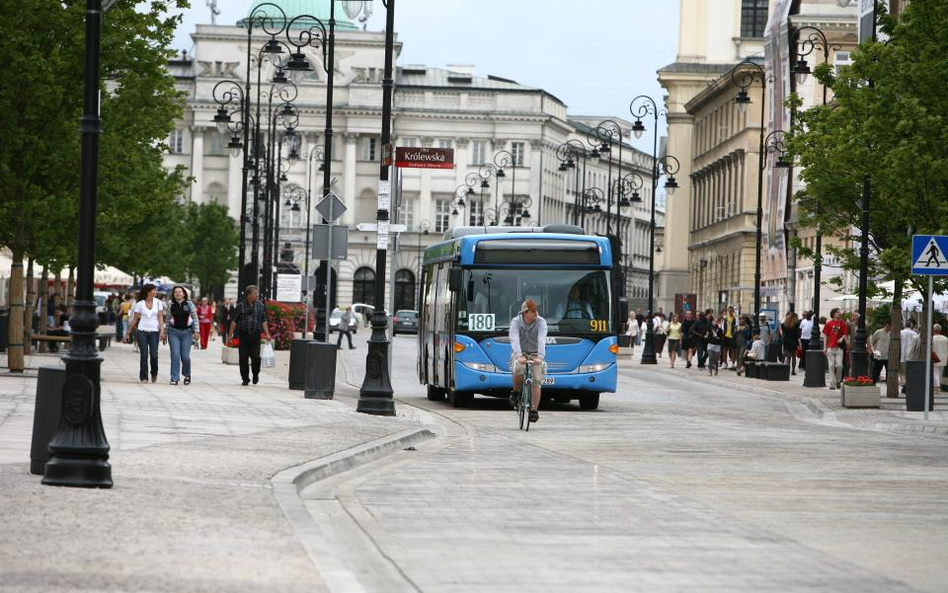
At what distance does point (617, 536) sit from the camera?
1241 centimetres

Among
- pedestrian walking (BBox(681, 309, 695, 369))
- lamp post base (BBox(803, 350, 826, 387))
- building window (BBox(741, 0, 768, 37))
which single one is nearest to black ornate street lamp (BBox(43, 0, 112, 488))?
lamp post base (BBox(803, 350, 826, 387))

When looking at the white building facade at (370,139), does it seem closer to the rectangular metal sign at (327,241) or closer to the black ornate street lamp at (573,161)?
the black ornate street lamp at (573,161)

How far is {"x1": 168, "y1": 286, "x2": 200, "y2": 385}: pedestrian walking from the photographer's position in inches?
1244

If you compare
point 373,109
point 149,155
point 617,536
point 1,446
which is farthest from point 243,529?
point 373,109

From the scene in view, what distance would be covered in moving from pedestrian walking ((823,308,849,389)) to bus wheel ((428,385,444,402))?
11.5m

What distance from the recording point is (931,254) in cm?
2930

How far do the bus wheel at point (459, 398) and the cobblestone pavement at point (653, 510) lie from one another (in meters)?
5.75

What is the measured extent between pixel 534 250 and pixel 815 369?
639 inches

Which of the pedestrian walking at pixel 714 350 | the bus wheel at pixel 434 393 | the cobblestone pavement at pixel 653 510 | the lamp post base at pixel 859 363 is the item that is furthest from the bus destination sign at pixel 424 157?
the pedestrian walking at pixel 714 350

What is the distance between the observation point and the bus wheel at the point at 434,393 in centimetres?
3434

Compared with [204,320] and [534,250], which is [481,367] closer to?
[534,250]

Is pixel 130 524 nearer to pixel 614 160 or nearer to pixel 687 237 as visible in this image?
pixel 687 237

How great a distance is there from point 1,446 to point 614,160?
15612 cm

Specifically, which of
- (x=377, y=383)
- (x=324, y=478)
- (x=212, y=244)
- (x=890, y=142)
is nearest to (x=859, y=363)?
(x=890, y=142)
